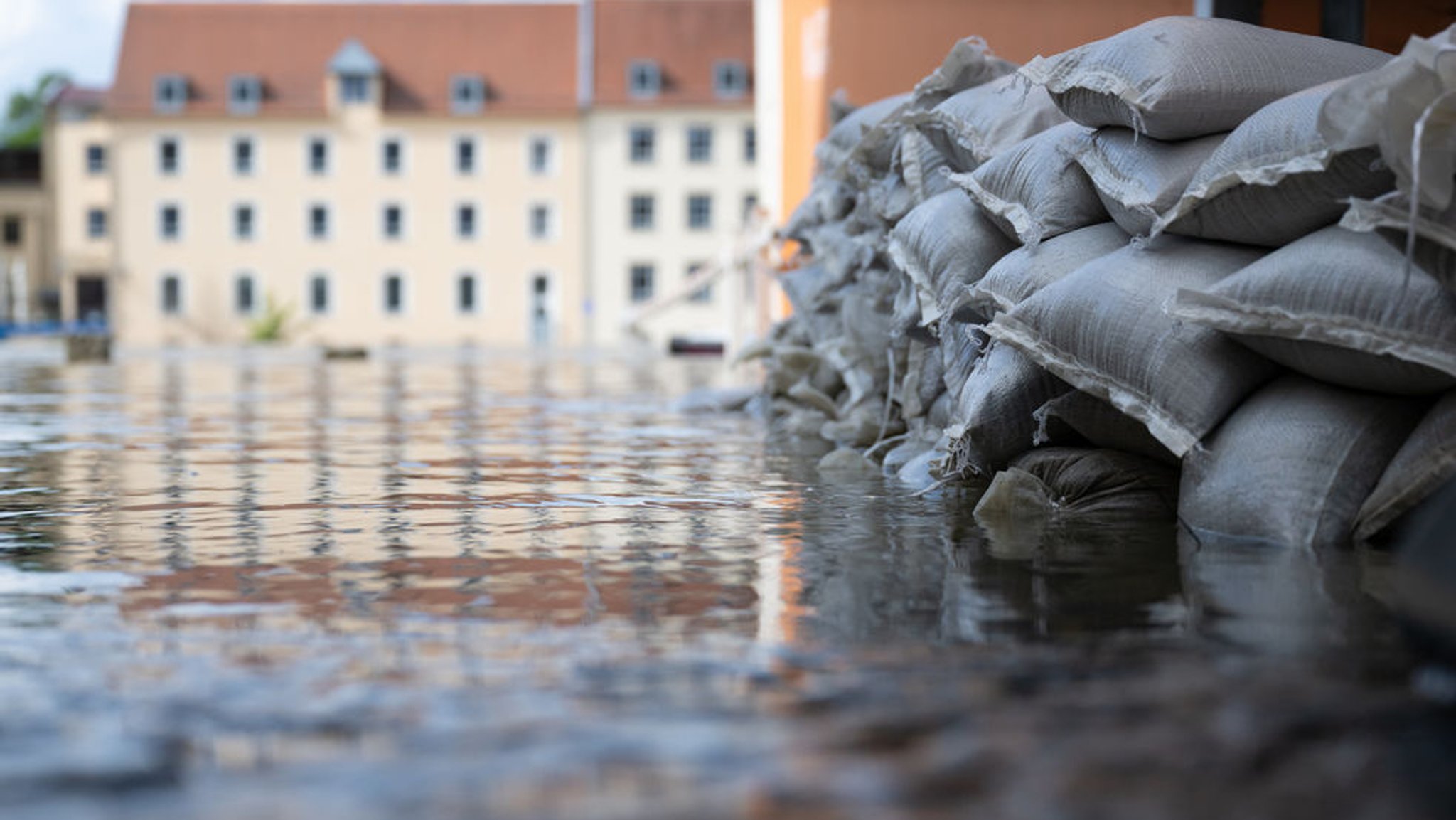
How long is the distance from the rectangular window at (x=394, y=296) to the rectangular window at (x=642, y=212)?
20.0ft

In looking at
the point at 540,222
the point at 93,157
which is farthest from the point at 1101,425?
the point at 93,157

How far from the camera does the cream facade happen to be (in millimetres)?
44375

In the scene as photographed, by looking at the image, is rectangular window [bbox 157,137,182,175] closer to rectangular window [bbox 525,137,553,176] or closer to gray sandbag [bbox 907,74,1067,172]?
rectangular window [bbox 525,137,553,176]

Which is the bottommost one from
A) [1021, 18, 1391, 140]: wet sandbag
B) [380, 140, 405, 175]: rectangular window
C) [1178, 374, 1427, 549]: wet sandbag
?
[1178, 374, 1427, 549]: wet sandbag

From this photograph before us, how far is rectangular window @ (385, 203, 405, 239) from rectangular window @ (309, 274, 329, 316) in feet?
6.94

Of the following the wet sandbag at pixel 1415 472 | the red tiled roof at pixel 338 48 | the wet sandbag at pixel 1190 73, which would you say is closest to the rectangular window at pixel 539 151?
the red tiled roof at pixel 338 48

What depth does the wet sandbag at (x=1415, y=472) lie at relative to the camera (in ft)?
10.7

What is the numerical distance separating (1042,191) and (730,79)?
41.1m

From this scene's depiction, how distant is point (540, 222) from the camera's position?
4506 cm

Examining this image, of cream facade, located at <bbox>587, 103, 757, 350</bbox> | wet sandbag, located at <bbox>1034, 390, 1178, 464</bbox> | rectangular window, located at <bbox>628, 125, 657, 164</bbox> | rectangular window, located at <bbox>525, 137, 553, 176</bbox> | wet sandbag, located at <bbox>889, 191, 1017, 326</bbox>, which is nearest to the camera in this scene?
wet sandbag, located at <bbox>1034, 390, 1178, 464</bbox>

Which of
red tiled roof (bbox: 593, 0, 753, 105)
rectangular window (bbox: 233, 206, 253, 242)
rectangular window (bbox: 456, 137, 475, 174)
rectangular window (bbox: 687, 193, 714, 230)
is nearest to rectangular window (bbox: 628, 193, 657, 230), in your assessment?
rectangular window (bbox: 687, 193, 714, 230)

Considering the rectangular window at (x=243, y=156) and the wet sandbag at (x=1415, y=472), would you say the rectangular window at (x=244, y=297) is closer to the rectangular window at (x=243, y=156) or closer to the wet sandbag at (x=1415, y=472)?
the rectangular window at (x=243, y=156)

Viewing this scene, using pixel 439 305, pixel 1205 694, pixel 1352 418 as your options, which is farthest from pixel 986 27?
pixel 439 305

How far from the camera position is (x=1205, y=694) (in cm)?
206
